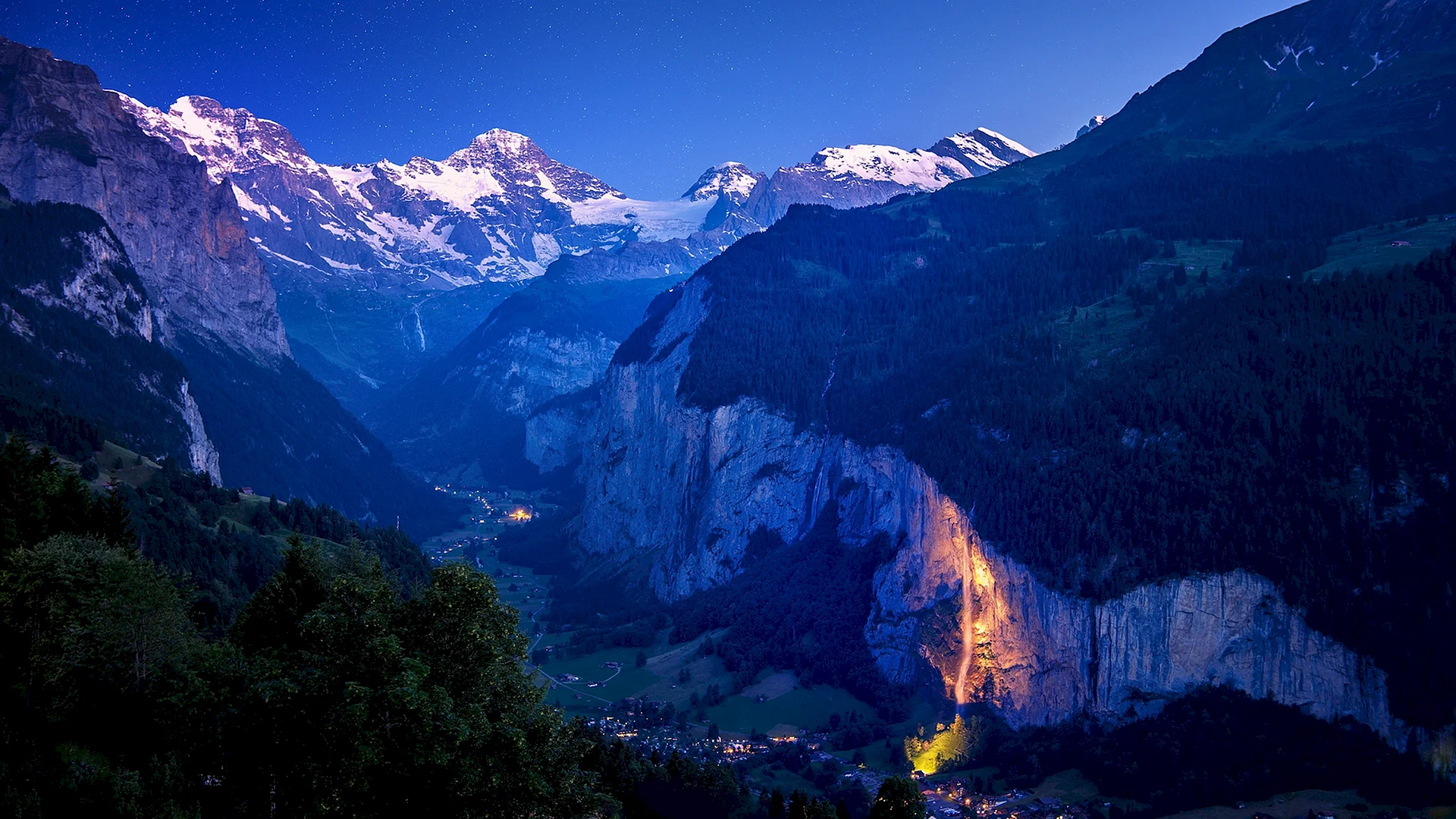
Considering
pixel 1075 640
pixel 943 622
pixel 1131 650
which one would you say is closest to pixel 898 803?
pixel 1131 650

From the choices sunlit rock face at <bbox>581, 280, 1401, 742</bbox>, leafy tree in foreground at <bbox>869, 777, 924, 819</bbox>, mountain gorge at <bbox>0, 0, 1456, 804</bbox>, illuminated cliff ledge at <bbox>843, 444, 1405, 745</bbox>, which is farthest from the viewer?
sunlit rock face at <bbox>581, 280, 1401, 742</bbox>

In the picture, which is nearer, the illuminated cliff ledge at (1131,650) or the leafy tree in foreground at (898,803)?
the leafy tree in foreground at (898,803)

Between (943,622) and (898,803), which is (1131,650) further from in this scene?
(898,803)

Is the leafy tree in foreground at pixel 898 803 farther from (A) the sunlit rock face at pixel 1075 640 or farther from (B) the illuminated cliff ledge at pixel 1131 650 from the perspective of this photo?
(A) the sunlit rock face at pixel 1075 640

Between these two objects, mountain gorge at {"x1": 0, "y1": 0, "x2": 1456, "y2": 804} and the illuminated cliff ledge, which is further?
the illuminated cliff ledge

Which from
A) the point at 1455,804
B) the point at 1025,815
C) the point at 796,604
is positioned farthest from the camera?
the point at 796,604

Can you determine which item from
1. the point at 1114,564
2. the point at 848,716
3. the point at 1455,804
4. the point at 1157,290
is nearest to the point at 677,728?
the point at 848,716

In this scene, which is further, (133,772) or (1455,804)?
(1455,804)

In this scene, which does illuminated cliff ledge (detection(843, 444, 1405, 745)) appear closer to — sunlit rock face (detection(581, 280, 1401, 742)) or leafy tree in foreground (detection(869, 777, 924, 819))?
sunlit rock face (detection(581, 280, 1401, 742))

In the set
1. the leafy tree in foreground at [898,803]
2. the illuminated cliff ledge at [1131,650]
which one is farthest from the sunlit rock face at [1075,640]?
the leafy tree in foreground at [898,803]

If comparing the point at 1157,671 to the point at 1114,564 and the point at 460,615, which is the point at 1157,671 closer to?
the point at 1114,564

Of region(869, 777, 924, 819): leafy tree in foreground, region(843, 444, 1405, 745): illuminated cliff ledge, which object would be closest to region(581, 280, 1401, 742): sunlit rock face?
region(843, 444, 1405, 745): illuminated cliff ledge
